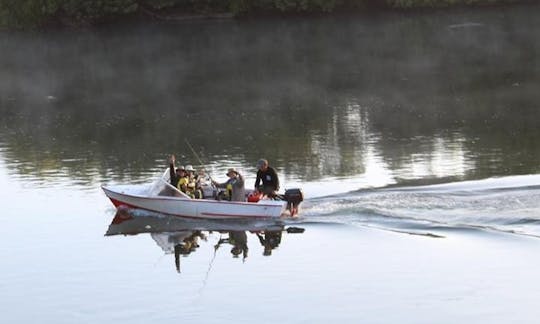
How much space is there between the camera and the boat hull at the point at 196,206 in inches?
1399

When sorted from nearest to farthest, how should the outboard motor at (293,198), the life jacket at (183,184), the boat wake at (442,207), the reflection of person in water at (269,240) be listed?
the boat wake at (442,207)
the reflection of person in water at (269,240)
the outboard motor at (293,198)
the life jacket at (183,184)

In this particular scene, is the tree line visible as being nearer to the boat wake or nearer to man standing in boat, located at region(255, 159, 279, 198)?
the boat wake

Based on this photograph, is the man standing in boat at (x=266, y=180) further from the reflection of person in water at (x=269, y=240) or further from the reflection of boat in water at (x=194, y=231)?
the reflection of person in water at (x=269, y=240)

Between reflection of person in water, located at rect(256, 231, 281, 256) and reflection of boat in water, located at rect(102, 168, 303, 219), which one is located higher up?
reflection of boat in water, located at rect(102, 168, 303, 219)

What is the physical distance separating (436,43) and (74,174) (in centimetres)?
4011

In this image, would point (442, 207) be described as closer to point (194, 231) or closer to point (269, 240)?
point (269, 240)

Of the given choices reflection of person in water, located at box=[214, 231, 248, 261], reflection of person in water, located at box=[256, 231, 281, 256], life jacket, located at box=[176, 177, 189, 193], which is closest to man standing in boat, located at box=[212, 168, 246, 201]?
reflection of person in water, located at box=[214, 231, 248, 261]

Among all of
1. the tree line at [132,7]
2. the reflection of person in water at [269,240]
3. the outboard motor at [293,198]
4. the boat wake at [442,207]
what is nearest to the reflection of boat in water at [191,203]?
the outboard motor at [293,198]

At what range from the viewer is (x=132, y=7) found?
104000 mm

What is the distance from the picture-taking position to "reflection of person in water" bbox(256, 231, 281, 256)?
3303cm

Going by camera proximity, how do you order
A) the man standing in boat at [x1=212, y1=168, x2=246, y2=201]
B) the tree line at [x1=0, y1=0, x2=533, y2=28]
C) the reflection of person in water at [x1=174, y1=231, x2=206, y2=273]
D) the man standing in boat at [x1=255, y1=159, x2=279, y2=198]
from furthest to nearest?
the tree line at [x1=0, y1=0, x2=533, y2=28] → the man standing in boat at [x1=255, y1=159, x2=279, y2=198] → the man standing in boat at [x1=212, y1=168, x2=246, y2=201] → the reflection of person in water at [x1=174, y1=231, x2=206, y2=273]

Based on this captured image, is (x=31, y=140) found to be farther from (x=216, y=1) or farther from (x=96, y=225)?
(x=216, y=1)

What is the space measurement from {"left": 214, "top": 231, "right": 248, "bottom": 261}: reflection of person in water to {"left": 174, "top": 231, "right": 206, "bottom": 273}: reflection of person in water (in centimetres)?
70

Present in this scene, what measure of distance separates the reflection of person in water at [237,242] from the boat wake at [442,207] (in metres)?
2.07
